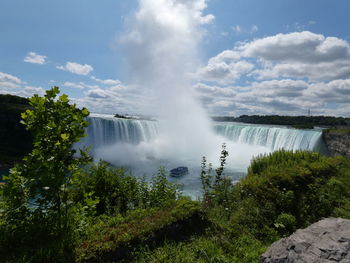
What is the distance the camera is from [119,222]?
3.67 meters

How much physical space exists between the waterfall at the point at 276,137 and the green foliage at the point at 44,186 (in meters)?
21.0

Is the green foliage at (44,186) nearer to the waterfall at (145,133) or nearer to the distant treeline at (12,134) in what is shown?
the waterfall at (145,133)

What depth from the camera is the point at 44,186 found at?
276 centimetres

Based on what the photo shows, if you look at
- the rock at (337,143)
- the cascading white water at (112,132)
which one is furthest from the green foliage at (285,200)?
the cascading white water at (112,132)

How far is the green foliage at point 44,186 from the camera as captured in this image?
2.70 meters

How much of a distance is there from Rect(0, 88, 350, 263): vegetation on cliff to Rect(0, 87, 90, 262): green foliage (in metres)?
0.01

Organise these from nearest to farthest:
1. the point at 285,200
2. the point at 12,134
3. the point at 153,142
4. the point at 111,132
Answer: the point at 285,200, the point at 111,132, the point at 153,142, the point at 12,134

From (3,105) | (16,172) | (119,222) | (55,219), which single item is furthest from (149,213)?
(3,105)

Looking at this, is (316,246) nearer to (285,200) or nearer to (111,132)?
(285,200)

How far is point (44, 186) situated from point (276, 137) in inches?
1101

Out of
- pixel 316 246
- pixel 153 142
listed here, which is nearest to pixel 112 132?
pixel 153 142

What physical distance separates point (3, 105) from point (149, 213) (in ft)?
203

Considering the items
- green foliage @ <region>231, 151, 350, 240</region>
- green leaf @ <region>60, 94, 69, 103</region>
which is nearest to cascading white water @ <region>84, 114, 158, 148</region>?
green foliage @ <region>231, 151, 350, 240</region>

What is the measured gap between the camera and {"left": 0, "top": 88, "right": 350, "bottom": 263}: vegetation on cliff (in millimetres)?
2775
